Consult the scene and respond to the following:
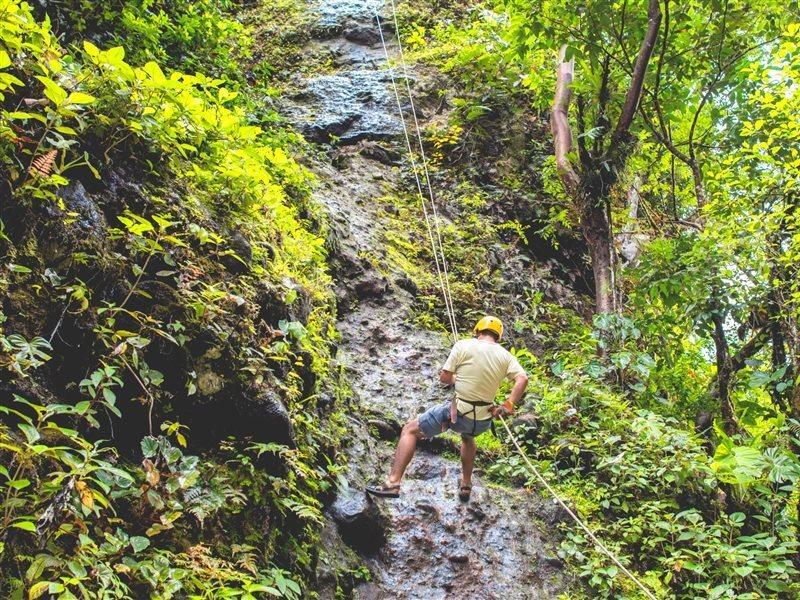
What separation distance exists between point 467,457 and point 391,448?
3.08 feet

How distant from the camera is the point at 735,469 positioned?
5555 mm

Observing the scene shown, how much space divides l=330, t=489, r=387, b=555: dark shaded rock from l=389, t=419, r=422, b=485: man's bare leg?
0.36m

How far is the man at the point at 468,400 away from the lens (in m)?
5.27

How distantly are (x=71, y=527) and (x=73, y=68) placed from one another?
2670 mm

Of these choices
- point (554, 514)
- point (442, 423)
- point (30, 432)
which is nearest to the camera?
point (30, 432)

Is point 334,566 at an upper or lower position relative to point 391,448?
lower

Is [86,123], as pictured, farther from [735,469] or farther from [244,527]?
[735,469]

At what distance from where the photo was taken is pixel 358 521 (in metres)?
4.70

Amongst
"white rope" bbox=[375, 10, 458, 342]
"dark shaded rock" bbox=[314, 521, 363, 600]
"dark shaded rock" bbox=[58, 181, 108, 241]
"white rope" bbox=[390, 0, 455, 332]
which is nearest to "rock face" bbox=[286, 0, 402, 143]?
"white rope" bbox=[375, 10, 458, 342]

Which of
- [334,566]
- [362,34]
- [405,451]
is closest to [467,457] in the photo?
[405,451]

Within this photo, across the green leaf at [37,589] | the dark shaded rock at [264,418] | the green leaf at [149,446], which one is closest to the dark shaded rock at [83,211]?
the green leaf at [149,446]

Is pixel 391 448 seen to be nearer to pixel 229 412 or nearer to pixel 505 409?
pixel 505 409

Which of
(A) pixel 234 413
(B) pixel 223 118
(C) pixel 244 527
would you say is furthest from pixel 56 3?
(C) pixel 244 527

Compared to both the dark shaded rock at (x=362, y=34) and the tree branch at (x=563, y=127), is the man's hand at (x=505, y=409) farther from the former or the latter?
the dark shaded rock at (x=362, y=34)
